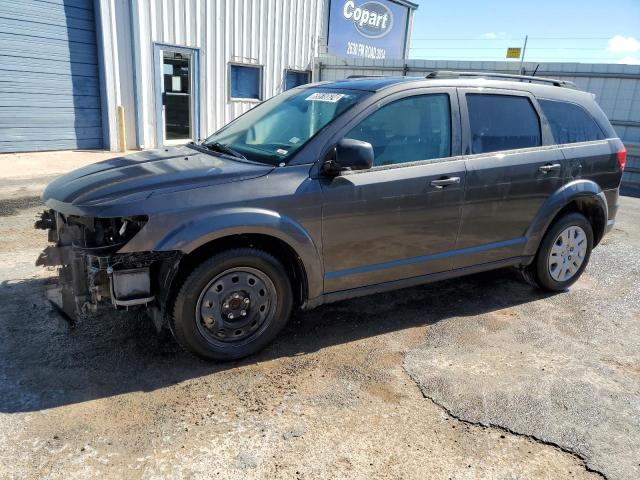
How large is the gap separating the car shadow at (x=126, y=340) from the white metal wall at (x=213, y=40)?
7.83m

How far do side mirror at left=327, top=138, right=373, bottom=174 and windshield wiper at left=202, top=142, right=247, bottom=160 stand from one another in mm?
717

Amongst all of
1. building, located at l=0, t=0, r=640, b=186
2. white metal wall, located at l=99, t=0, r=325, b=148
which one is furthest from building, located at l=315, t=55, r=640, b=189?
white metal wall, located at l=99, t=0, r=325, b=148

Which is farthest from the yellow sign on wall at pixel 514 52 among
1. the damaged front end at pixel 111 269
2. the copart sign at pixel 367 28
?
the damaged front end at pixel 111 269

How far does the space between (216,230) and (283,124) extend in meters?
1.25

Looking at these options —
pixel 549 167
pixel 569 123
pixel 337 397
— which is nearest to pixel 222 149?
pixel 337 397

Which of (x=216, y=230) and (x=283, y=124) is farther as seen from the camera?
(x=283, y=124)

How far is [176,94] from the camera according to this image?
12117mm

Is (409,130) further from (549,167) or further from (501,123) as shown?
(549,167)

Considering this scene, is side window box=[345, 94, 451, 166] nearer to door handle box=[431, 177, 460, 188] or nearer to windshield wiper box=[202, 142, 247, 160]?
door handle box=[431, 177, 460, 188]

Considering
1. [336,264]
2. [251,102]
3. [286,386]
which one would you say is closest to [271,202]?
[336,264]

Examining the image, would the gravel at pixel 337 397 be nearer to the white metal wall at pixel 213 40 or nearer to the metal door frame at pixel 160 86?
the white metal wall at pixel 213 40

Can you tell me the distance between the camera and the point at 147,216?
2883mm

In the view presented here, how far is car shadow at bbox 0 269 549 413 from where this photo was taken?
118 inches

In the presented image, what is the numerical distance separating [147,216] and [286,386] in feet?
4.30
